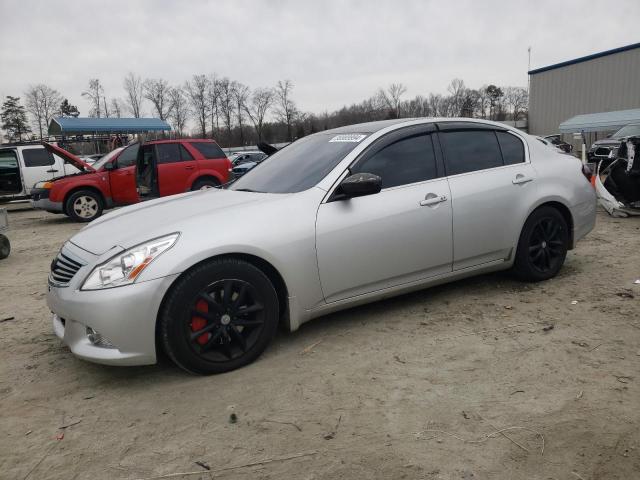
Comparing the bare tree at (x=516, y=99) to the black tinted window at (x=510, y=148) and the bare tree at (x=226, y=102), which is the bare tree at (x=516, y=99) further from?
the black tinted window at (x=510, y=148)

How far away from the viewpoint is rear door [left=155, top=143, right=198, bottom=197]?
10.6 metres

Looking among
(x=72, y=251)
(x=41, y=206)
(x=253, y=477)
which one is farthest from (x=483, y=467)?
(x=41, y=206)

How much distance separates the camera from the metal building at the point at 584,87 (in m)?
32.5

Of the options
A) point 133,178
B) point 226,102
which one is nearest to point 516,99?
point 226,102

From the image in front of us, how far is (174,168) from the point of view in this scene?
420 inches

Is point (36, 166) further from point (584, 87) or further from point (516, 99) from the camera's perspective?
point (516, 99)

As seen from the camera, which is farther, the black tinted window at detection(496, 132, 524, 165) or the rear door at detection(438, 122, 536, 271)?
the black tinted window at detection(496, 132, 524, 165)

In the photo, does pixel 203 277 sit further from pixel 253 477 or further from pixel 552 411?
pixel 552 411

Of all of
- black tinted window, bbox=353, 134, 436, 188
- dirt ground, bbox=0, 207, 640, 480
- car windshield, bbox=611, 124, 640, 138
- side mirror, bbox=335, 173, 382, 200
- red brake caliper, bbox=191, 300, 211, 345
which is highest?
car windshield, bbox=611, 124, 640, 138

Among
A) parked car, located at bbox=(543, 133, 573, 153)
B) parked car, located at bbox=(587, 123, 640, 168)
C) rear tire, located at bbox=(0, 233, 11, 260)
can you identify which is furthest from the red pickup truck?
parked car, located at bbox=(543, 133, 573, 153)

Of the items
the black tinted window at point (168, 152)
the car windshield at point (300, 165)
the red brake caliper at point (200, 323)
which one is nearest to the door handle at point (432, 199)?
the car windshield at point (300, 165)

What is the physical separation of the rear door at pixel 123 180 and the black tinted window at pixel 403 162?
28.3 ft

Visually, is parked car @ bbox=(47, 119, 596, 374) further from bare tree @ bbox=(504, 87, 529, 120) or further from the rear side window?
bare tree @ bbox=(504, 87, 529, 120)

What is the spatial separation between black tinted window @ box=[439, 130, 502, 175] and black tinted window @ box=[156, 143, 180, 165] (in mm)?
7893
